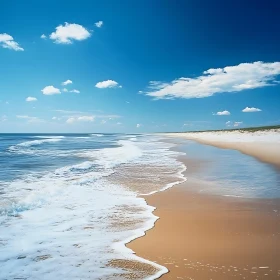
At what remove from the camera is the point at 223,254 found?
172 inches

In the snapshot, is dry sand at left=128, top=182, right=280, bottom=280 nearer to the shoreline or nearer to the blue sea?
the shoreline

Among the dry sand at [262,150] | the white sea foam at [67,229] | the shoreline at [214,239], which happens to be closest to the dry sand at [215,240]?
the shoreline at [214,239]

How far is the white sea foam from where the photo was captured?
4.12 metres

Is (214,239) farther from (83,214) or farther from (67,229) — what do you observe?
(83,214)

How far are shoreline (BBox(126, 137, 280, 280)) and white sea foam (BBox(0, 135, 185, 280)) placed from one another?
291mm

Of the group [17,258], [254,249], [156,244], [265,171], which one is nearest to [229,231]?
[254,249]

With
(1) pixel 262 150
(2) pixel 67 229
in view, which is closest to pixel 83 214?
(2) pixel 67 229

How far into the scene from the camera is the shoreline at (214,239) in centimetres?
389

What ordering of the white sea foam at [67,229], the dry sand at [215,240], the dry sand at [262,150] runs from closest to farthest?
the dry sand at [215,240]
the white sea foam at [67,229]
the dry sand at [262,150]

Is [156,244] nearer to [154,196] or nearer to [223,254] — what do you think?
[223,254]

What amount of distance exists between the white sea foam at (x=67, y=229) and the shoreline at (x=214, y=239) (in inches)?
11.4

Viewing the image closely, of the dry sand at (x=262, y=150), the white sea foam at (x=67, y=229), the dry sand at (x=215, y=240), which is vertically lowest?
the white sea foam at (x=67, y=229)

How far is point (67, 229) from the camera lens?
227 inches

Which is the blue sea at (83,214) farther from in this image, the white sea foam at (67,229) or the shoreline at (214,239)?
the shoreline at (214,239)
